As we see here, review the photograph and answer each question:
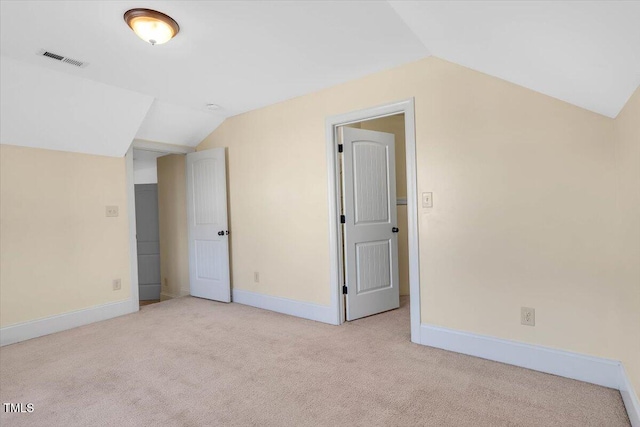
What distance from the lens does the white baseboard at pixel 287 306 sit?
140 inches

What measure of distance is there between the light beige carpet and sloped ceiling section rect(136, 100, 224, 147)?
230 centimetres

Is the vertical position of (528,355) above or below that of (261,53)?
below

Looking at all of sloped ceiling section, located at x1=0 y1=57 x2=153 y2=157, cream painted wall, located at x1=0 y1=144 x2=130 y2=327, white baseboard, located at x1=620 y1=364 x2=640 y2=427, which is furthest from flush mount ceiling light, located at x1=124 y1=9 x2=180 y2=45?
→ white baseboard, located at x1=620 y1=364 x2=640 y2=427

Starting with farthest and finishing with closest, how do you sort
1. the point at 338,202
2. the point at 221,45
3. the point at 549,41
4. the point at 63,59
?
1. the point at 338,202
2. the point at 63,59
3. the point at 221,45
4. the point at 549,41

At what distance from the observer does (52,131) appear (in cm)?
334

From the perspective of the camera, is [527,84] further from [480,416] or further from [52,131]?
[52,131]

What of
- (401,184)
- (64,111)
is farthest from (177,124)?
(401,184)

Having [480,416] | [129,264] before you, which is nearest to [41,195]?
[129,264]

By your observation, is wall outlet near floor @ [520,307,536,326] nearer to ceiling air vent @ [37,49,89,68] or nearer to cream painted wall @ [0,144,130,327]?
ceiling air vent @ [37,49,89,68]

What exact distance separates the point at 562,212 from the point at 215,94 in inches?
126

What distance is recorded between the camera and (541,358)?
2.37 meters

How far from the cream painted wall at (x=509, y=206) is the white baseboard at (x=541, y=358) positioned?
6 centimetres

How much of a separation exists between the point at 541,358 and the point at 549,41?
6.49 feet

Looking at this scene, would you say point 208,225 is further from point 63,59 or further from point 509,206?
point 509,206
